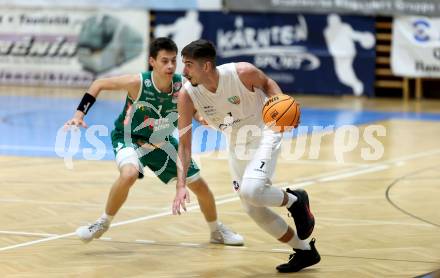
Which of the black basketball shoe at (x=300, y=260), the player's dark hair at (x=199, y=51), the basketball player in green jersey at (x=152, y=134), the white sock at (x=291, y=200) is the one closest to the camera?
the player's dark hair at (x=199, y=51)

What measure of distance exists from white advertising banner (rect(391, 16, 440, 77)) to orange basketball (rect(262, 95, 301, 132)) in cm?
1511

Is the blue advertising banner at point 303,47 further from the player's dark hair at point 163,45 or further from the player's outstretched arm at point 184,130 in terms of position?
the player's outstretched arm at point 184,130

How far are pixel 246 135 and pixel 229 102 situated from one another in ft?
0.96

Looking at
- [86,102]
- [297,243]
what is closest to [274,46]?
[86,102]

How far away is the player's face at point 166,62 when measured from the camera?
7.75m

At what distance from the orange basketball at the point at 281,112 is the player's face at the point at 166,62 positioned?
3.99ft

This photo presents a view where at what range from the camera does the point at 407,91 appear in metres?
22.4

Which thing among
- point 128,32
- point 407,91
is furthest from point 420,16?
point 128,32

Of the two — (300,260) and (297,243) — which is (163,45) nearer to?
(297,243)

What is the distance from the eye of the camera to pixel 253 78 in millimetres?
7137

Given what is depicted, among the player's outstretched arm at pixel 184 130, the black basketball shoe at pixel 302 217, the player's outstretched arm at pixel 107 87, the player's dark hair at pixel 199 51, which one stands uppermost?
the player's dark hair at pixel 199 51

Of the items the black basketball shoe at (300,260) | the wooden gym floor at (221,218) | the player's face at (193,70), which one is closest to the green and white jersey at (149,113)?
the wooden gym floor at (221,218)

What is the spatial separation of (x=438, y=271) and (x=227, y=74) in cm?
211

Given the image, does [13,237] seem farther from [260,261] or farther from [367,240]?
[367,240]
